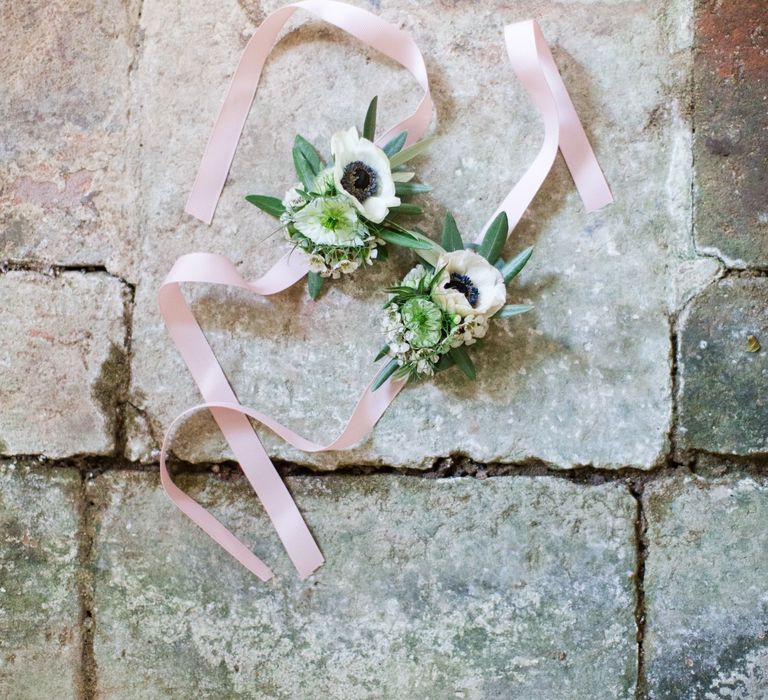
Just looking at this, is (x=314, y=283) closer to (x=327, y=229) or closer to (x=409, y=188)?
(x=327, y=229)

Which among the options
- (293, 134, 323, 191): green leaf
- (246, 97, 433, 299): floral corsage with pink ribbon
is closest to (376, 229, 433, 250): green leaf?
(246, 97, 433, 299): floral corsage with pink ribbon

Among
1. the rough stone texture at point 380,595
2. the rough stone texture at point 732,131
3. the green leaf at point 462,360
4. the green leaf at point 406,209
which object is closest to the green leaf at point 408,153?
the green leaf at point 406,209

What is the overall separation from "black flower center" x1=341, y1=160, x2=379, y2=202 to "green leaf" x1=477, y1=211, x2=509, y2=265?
0.30 meters

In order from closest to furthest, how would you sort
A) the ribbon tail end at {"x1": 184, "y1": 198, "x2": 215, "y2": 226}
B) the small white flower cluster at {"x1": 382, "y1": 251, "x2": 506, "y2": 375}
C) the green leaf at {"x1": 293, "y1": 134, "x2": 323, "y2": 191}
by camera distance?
1. the small white flower cluster at {"x1": 382, "y1": 251, "x2": 506, "y2": 375}
2. the green leaf at {"x1": 293, "y1": 134, "x2": 323, "y2": 191}
3. the ribbon tail end at {"x1": 184, "y1": 198, "x2": 215, "y2": 226}

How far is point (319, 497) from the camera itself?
6.40 feet

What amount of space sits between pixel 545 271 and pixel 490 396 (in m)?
0.35

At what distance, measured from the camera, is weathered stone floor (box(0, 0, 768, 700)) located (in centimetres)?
189

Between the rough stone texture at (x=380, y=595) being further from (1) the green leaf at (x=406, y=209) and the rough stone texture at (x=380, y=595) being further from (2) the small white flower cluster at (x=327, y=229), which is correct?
(1) the green leaf at (x=406, y=209)

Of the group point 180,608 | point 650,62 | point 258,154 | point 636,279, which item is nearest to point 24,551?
point 180,608

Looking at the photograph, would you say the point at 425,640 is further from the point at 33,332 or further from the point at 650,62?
the point at 650,62

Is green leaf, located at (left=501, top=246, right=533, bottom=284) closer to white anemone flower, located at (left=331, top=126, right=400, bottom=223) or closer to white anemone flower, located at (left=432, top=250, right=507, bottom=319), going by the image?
white anemone flower, located at (left=432, top=250, right=507, bottom=319)

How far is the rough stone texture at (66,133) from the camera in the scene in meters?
2.01

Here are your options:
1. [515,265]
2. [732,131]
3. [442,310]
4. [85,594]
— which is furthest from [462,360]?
[85,594]

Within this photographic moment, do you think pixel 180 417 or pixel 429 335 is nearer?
pixel 429 335
